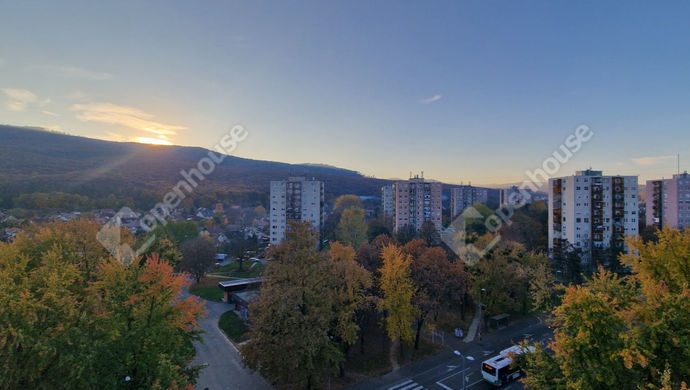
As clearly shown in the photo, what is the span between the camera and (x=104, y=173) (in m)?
85.4

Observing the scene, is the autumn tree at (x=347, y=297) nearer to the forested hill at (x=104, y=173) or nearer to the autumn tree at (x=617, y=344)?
the autumn tree at (x=617, y=344)

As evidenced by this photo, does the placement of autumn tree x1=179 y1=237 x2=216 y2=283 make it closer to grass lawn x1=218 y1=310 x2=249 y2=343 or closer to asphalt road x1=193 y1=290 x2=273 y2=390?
grass lawn x1=218 y1=310 x2=249 y2=343

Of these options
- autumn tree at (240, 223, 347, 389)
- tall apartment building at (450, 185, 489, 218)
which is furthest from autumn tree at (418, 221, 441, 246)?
tall apartment building at (450, 185, 489, 218)

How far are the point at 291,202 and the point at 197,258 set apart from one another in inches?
597

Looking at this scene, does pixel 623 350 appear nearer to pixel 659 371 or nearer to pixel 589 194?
pixel 659 371

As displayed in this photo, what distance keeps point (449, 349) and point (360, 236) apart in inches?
837

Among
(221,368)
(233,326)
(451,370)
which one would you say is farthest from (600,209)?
(221,368)

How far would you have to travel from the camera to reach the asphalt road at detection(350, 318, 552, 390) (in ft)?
48.1

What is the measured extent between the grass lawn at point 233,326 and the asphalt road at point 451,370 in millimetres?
8865

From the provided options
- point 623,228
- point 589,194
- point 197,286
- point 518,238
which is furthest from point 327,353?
point 623,228

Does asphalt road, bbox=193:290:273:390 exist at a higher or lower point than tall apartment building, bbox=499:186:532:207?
lower

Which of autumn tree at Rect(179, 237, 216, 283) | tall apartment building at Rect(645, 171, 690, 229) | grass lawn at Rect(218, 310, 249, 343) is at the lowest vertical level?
grass lawn at Rect(218, 310, 249, 343)

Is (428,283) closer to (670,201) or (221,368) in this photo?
(221,368)

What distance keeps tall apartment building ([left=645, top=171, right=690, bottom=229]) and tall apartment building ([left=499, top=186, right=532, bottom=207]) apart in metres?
20.2
